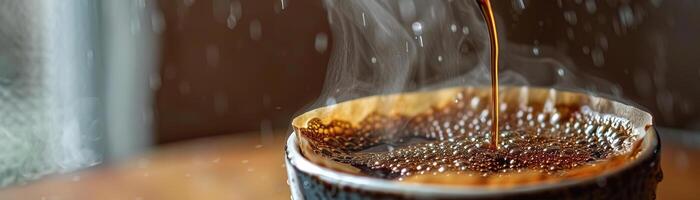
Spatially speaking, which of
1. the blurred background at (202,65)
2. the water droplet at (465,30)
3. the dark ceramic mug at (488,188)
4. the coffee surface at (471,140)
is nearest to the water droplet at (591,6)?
the blurred background at (202,65)

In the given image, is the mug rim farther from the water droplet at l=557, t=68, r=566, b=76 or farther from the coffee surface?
the water droplet at l=557, t=68, r=566, b=76

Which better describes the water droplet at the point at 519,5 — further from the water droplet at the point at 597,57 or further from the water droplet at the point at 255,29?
the water droplet at the point at 255,29

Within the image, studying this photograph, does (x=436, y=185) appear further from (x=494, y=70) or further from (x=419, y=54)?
(x=419, y=54)

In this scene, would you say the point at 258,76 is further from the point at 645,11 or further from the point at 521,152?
the point at 521,152

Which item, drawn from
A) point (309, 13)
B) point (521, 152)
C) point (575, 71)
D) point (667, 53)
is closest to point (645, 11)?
point (667, 53)

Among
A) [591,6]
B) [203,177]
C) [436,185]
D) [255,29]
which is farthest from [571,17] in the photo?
[436,185]
